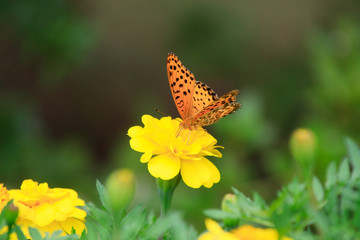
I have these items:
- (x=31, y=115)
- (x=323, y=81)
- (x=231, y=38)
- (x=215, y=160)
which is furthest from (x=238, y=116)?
(x=231, y=38)

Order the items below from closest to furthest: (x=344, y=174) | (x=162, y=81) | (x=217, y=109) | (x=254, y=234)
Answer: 1. (x=254, y=234)
2. (x=344, y=174)
3. (x=217, y=109)
4. (x=162, y=81)

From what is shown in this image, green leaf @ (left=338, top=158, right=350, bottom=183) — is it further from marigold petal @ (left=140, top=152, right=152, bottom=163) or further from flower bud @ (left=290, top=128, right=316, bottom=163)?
marigold petal @ (left=140, top=152, right=152, bottom=163)

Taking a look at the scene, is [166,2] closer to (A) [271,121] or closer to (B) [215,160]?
(A) [271,121]

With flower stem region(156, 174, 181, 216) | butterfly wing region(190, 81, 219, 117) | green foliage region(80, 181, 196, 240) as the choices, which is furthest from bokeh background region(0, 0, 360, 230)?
green foliage region(80, 181, 196, 240)

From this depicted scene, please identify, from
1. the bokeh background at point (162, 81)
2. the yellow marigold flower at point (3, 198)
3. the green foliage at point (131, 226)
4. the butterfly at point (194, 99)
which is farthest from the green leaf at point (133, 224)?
the bokeh background at point (162, 81)

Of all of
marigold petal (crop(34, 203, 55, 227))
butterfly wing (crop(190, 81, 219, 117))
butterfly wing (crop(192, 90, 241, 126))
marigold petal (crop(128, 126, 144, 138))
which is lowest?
marigold petal (crop(34, 203, 55, 227))

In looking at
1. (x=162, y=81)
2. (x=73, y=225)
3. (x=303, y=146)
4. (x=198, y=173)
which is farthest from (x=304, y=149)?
(x=162, y=81)

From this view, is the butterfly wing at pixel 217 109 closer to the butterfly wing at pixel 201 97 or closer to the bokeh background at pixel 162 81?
the butterfly wing at pixel 201 97

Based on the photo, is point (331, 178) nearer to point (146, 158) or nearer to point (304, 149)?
point (304, 149)
